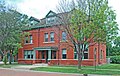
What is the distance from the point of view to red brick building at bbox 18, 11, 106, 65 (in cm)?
3453

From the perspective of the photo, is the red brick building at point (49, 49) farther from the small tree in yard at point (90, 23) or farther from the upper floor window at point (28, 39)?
the small tree in yard at point (90, 23)

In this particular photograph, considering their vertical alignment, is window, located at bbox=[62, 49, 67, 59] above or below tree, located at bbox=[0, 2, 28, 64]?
below

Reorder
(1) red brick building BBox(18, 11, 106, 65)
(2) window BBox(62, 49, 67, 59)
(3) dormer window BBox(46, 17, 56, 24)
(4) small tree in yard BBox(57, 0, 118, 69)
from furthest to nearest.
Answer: (3) dormer window BBox(46, 17, 56, 24)
(2) window BBox(62, 49, 67, 59)
(1) red brick building BBox(18, 11, 106, 65)
(4) small tree in yard BBox(57, 0, 118, 69)

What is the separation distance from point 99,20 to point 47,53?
17043 mm

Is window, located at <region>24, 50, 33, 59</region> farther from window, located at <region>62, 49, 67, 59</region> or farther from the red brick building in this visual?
window, located at <region>62, 49, 67, 59</region>

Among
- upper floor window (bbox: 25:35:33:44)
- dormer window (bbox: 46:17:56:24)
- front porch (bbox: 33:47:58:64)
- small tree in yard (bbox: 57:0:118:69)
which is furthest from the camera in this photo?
upper floor window (bbox: 25:35:33:44)

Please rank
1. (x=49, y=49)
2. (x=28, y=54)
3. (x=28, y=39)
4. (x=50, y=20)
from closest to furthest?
(x=49, y=49) → (x=50, y=20) → (x=28, y=54) → (x=28, y=39)

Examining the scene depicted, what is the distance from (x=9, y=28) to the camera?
1454 inches

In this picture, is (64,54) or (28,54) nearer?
(64,54)

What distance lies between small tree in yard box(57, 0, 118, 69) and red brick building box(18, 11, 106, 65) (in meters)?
7.68

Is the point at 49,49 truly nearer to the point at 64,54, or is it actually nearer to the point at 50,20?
the point at 64,54

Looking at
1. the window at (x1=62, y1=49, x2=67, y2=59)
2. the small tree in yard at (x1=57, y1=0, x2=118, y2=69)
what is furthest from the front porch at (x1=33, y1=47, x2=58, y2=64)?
the small tree in yard at (x1=57, y1=0, x2=118, y2=69)

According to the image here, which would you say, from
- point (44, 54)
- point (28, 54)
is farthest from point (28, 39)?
point (44, 54)

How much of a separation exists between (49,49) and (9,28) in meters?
7.52
